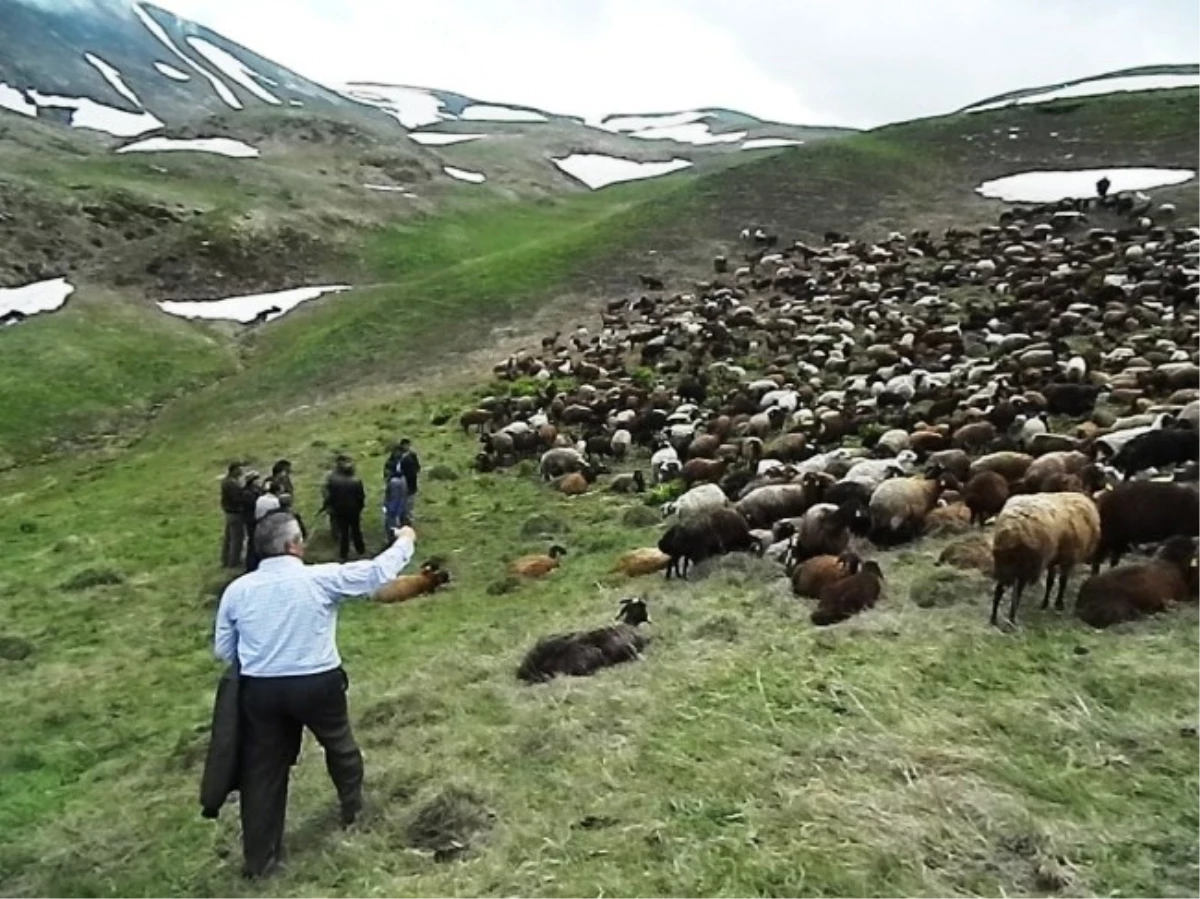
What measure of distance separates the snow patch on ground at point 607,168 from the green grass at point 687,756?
3718 inches

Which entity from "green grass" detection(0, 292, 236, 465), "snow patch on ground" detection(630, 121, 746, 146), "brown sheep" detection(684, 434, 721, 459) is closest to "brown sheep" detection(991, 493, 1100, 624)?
"brown sheep" detection(684, 434, 721, 459)

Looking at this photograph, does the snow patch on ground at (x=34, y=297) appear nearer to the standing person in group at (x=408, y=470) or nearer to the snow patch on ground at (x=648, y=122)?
the standing person in group at (x=408, y=470)

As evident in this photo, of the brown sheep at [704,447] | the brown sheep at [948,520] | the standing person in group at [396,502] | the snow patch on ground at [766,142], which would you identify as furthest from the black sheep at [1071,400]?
the snow patch on ground at [766,142]

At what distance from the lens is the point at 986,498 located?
14789 mm

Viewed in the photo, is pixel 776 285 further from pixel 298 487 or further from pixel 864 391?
pixel 298 487

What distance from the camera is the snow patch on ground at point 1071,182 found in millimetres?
47656

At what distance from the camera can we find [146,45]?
6501 inches

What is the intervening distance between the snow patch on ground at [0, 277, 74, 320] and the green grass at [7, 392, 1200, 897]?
34988 mm

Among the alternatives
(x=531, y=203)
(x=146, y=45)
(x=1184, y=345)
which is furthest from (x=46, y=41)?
(x=1184, y=345)

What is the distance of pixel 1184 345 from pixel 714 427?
958cm

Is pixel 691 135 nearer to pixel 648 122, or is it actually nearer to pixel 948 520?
pixel 648 122

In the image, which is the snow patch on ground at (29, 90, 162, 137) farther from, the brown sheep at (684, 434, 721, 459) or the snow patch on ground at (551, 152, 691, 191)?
the brown sheep at (684, 434, 721, 459)

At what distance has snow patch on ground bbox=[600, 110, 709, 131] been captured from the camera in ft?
586

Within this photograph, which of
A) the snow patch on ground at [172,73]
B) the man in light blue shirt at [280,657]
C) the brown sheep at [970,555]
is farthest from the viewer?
the snow patch on ground at [172,73]
